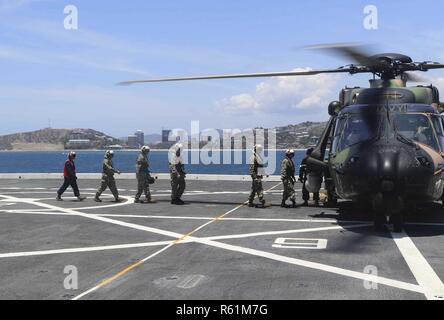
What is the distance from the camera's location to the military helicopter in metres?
10.4

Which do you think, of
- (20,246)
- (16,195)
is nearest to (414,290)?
(20,246)

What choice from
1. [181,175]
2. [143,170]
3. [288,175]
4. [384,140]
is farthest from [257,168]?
[384,140]

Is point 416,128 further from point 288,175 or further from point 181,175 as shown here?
point 181,175

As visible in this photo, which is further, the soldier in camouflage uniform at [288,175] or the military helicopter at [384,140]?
the soldier in camouflage uniform at [288,175]

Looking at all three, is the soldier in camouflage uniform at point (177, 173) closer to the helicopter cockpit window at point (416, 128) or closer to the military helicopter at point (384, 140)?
the military helicopter at point (384, 140)

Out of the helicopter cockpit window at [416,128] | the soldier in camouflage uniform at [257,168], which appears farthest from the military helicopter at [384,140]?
the soldier in camouflage uniform at [257,168]

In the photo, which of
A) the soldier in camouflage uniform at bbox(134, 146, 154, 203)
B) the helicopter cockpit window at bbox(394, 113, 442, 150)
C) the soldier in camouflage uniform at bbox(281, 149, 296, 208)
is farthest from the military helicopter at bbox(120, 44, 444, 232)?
the soldier in camouflage uniform at bbox(134, 146, 154, 203)

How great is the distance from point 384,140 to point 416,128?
1.29 metres

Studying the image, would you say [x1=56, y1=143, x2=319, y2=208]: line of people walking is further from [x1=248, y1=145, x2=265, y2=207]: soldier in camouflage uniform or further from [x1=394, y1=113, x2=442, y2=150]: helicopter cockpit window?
[x1=394, y1=113, x2=442, y2=150]: helicopter cockpit window

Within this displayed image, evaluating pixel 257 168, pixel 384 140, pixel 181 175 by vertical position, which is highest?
pixel 384 140

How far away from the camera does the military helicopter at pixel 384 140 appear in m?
10.4

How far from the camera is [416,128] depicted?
1201 centimetres

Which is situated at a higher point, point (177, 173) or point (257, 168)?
point (257, 168)
